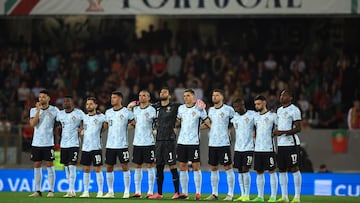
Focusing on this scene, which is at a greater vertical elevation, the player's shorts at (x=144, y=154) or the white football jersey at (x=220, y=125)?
the white football jersey at (x=220, y=125)

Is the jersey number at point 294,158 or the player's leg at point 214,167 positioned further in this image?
the player's leg at point 214,167

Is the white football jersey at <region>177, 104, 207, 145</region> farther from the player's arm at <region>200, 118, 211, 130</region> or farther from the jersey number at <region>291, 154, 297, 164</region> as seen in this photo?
the jersey number at <region>291, 154, 297, 164</region>

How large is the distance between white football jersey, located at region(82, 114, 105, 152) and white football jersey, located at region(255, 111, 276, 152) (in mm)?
3656

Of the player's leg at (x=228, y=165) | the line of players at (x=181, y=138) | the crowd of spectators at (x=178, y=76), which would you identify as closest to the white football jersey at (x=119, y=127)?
the line of players at (x=181, y=138)

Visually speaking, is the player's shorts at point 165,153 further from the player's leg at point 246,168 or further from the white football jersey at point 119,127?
the player's leg at point 246,168

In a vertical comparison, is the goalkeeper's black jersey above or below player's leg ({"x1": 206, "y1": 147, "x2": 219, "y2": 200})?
above

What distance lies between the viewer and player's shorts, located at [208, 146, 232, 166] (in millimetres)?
24578

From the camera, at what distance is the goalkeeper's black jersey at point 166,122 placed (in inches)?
968

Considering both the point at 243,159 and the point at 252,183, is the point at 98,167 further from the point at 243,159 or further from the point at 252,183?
the point at 252,183

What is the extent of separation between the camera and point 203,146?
31406mm

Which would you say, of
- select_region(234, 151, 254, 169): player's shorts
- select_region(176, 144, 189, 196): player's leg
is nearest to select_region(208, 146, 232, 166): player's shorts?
select_region(234, 151, 254, 169): player's shorts

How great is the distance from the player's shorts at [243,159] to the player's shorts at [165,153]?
1408 millimetres

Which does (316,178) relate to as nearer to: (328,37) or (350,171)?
(350,171)

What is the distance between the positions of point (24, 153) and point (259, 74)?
29.2ft
